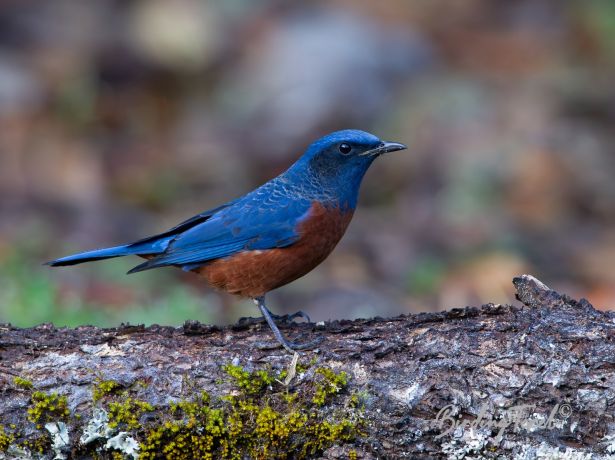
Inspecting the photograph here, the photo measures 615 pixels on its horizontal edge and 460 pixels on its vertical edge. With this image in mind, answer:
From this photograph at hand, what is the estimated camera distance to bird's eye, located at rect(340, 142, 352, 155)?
588 centimetres

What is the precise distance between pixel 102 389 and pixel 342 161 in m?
2.42

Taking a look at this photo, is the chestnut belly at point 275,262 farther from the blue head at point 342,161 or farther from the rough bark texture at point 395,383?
the rough bark texture at point 395,383

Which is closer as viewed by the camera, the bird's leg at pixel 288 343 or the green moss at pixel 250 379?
the green moss at pixel 250 379

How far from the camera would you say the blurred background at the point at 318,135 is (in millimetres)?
9289

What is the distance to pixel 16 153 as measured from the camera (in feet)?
40.8

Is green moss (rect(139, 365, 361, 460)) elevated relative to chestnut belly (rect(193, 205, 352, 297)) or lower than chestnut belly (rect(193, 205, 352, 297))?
lower

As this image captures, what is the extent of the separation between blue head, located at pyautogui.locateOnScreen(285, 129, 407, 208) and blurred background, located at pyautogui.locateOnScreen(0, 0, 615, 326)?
7.20 ft

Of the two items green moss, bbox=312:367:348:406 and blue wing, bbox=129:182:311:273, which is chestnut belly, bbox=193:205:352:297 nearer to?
blue wing, bbox=129:182:311:273

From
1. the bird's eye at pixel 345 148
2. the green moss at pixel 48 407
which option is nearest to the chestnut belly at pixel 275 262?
the bird's eye at pixel 345 148

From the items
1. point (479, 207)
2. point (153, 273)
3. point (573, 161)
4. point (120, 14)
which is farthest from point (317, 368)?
point (120, 14)

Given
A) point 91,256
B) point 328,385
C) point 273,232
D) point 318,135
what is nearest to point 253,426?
point 328,385

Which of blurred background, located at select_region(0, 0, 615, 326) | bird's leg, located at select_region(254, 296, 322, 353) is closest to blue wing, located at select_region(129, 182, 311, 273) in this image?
bird's leg, located at select_region(254, 296, 322, 353)

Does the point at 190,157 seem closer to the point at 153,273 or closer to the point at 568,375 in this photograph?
the point at 153,273

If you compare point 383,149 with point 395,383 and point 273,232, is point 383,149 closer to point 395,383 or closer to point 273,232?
point 273,232
